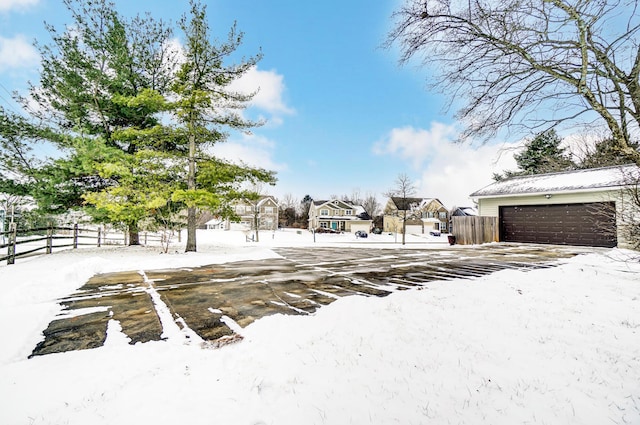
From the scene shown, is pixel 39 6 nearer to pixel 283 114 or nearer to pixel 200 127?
pixel 200 127

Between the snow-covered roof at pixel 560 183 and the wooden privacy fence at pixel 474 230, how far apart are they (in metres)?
1.81

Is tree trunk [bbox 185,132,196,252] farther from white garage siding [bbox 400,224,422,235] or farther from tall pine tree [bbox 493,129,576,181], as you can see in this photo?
white garage siding [bbox 400,224,422,235]

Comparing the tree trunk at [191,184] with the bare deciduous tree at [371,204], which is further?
the bare deciduous tree at [371,204]

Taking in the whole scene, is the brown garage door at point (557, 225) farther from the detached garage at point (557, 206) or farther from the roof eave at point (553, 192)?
the roof eave at point (553, 192)

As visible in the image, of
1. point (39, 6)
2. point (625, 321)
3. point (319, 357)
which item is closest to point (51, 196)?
point (39, 6)

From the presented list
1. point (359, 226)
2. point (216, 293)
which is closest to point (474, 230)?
point (216, 293)

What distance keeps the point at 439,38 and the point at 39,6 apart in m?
15.2

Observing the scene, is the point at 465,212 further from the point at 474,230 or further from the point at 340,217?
the point at 474,230

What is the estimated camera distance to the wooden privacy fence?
16.3 m

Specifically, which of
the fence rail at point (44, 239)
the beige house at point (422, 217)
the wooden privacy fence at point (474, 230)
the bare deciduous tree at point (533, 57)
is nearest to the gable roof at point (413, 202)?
the beige house at point (422, 217)

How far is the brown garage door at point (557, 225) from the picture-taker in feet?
42.2

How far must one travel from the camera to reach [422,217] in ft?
158

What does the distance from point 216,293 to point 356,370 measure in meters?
3.53

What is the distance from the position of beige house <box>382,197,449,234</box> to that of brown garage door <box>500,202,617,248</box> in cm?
2929
